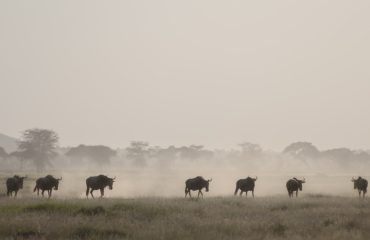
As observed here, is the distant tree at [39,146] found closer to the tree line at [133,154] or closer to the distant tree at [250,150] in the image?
the tree line at [133,154]

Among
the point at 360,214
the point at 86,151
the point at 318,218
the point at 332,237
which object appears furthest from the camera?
the point at 86,151

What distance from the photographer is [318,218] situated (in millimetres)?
19125

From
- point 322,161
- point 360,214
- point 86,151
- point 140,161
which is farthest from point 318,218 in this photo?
point 322,161

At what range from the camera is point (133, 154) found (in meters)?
141

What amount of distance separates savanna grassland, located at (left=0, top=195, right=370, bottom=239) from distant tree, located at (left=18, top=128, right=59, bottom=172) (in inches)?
3172

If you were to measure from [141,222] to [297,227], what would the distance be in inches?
227

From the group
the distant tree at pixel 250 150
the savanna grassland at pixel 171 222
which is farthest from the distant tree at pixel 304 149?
the savanna grassland at pixel 171 222

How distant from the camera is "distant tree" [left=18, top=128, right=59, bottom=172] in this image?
98188 mm

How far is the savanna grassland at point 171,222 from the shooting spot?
14870 mm

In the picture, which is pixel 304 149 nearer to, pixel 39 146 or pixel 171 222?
pixel 39 146

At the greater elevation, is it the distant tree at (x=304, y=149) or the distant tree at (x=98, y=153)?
the distant tree at (x=304, y=149)

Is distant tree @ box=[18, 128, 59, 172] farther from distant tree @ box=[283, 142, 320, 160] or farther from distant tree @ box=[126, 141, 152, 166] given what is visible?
distant tree @ box=[283, 142, 320, 160]

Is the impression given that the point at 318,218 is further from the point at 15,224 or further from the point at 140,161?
the point at 140,161

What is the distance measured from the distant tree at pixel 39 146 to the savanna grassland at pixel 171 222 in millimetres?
80565
